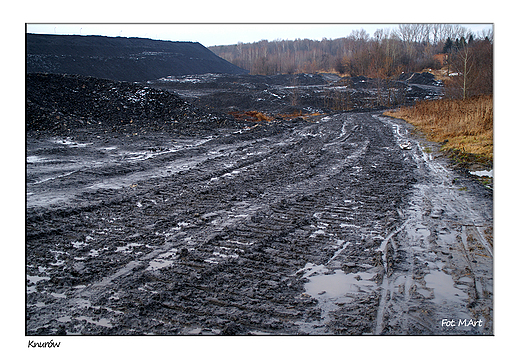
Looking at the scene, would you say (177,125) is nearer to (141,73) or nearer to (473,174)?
(473,174)

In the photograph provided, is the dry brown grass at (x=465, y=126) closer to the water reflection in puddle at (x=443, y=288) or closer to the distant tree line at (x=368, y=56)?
the distant tree line at (x=368, y=56)

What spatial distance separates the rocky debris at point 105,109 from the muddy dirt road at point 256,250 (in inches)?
245

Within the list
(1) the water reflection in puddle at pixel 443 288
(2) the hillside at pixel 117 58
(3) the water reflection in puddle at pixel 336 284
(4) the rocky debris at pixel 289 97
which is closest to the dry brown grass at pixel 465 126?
(1) the water reflection in puddle at pixel 443 288

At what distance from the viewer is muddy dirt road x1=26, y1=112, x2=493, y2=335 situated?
3.06 meters

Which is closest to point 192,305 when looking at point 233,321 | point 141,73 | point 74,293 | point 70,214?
point 233,321

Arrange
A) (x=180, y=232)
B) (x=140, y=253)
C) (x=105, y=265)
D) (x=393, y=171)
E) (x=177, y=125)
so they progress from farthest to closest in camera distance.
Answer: (x=177, y=125) → (x=393, y=171) → (x=180, y=232) → (x=140, y=253) → (x=105, y=265)

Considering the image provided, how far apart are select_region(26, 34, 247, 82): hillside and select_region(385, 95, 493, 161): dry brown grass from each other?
30.4 meters

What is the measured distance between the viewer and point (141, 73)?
46.9 meters

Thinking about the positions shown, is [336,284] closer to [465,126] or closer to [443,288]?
[443,288]

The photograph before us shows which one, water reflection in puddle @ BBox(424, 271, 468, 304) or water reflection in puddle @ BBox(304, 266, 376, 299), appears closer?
water reflection in puddle @ BBox(424, 271, 468, 304)

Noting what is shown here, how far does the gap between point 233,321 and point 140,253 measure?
177cm

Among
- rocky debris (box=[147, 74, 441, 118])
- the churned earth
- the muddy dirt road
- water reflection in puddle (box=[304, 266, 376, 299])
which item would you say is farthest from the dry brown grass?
rocky debris (box=[147, 74, 441, 118])

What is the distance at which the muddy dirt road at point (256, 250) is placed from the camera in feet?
10.0

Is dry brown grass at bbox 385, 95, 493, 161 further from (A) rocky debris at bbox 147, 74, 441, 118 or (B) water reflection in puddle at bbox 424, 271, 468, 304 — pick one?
(A) rocky debris at bbox 147, 74, 441, 118
